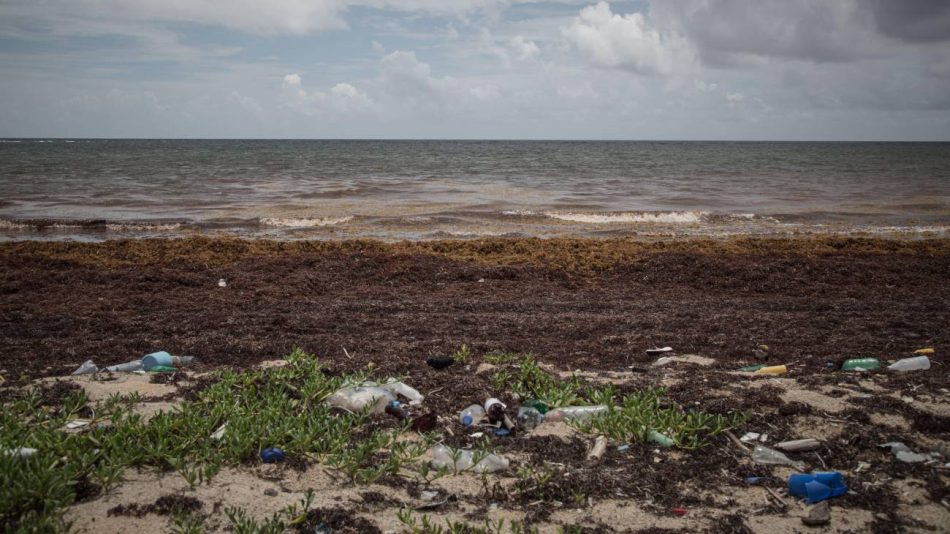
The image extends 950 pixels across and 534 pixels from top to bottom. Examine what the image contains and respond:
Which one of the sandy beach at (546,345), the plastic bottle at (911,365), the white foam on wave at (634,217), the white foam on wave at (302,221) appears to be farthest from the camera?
the white foam on wave at (634,217)

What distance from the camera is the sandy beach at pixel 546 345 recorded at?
2.79 m

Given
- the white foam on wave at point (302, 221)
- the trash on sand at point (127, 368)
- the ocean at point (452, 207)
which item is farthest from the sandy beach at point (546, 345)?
the white foam on wave at point (302, 221)

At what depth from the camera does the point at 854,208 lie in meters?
20.4

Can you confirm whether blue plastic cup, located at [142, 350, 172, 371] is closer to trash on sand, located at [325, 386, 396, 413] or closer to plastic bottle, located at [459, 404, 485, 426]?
trash on sand, located at [325, 386, 396, 413]

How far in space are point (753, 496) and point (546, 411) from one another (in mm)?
1308

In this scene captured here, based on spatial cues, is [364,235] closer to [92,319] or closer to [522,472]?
[92,319]

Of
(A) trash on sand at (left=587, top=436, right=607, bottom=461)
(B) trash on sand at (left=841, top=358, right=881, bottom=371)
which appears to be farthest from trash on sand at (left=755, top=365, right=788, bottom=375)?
(A) trash on sand at (left=587, top=436, right=607, bottom=461)

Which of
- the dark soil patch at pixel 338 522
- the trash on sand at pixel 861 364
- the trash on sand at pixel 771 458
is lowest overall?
the dark soil patch at pixel 338 522

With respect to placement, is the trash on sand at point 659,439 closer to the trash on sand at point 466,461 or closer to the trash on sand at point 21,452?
the trash on sand at point 466,461

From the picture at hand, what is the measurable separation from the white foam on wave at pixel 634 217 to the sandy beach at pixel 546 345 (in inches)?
247

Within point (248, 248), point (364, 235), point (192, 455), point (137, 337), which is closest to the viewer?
point (192, 455)

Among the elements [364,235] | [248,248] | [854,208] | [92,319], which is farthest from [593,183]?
[92,319]

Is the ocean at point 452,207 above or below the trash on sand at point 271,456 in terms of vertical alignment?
above

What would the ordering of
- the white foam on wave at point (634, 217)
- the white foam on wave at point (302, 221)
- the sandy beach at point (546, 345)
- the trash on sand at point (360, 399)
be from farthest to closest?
1. the white foam on wave at point (634, 217)
2. the white foam on wave at point (302, 221)
3. the trash on sand at point (360, 399)
4. the sandy beach at point (546, 345)
